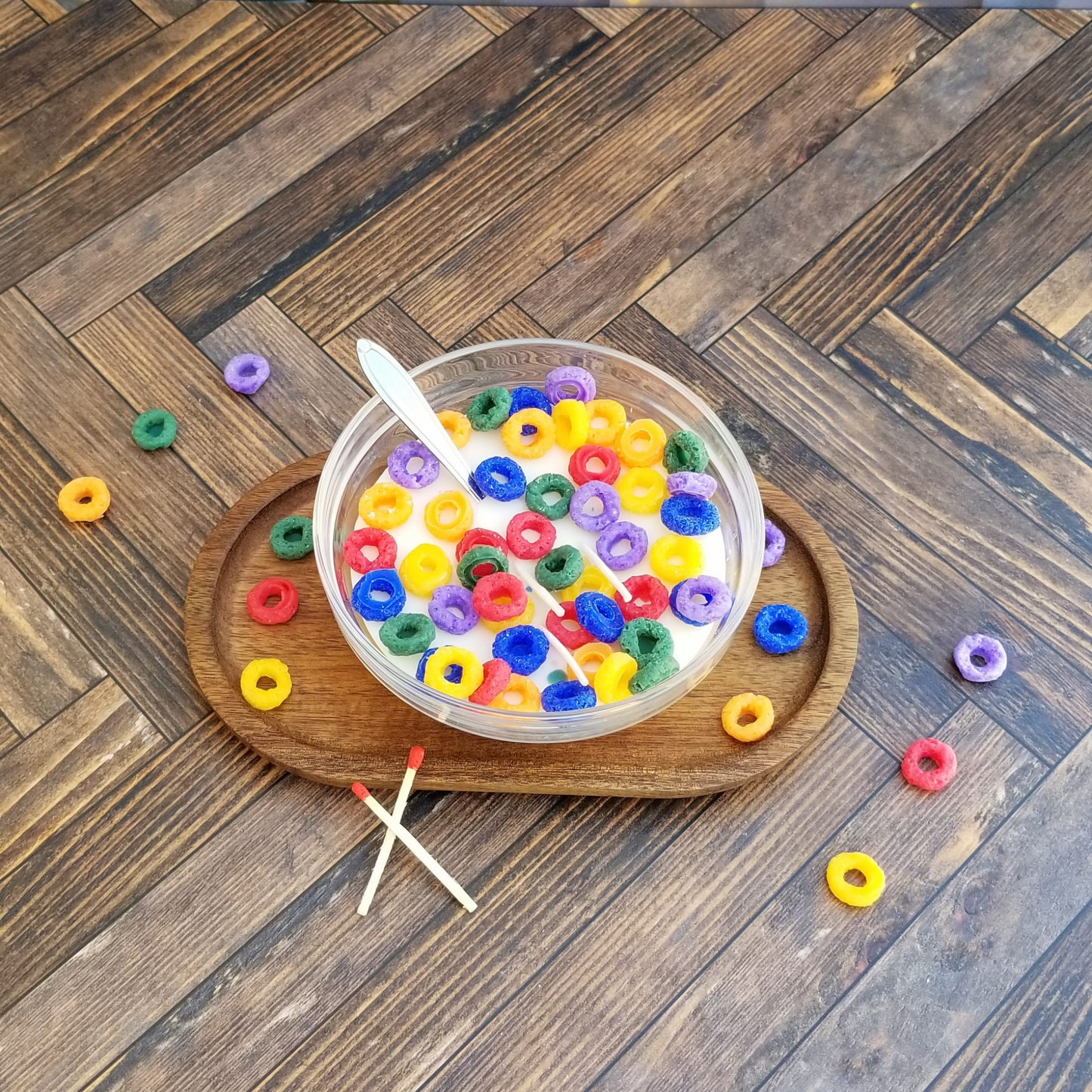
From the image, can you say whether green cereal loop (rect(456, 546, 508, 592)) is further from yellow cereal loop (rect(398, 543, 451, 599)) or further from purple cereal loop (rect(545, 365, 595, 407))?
purple cereal loop (rect(545, 365, 595, 407))

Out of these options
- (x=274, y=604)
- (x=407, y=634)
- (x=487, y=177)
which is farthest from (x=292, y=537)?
(x=487, y=177)

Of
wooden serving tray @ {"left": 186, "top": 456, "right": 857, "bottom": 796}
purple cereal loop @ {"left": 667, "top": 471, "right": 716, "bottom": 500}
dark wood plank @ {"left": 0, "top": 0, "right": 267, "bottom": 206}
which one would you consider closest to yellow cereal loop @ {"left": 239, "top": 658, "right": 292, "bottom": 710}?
wooden serving tray @ {"left": 186, "top": 456, "right": 857, "bottom": 796}

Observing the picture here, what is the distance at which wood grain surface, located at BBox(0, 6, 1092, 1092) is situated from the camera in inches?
33.7

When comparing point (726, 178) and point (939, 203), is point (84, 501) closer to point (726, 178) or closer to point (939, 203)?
point (726, 178)

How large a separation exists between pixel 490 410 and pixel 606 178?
414 millimetres

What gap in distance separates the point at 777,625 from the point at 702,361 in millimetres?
314

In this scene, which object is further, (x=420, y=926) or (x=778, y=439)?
(x=778, y=439)

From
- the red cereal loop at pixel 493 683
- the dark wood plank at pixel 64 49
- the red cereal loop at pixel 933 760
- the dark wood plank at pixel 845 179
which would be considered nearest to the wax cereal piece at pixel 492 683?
the red cereal loop at pixel 493 683

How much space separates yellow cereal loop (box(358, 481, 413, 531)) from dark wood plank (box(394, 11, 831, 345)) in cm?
28

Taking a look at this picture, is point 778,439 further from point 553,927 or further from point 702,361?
point 553,927

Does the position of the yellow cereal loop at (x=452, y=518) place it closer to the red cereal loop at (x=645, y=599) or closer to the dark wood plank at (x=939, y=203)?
the red cereal loop at (x=645, y=599)

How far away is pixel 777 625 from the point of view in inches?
35.8

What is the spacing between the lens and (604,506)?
0.87 metres

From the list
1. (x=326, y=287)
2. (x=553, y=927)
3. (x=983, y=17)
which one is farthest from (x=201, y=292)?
(x=983, y=17)
